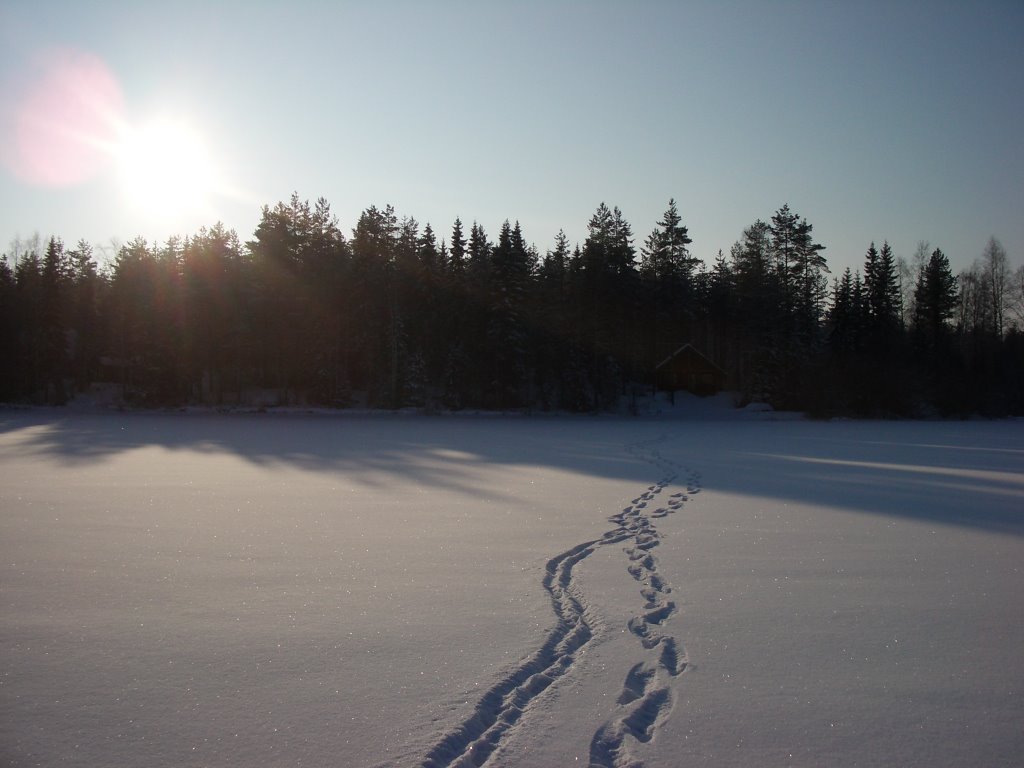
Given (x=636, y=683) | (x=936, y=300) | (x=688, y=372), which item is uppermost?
(x=936, y=300)

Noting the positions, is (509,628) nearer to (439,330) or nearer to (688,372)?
(439,330)

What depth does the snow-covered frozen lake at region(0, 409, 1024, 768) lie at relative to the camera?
3586 mm

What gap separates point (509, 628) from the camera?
17.1 feet

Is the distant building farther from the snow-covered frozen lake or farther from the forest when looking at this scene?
the snow-covered frozen lake

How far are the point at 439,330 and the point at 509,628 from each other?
4282 centimetres

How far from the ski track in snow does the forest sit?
39.9m

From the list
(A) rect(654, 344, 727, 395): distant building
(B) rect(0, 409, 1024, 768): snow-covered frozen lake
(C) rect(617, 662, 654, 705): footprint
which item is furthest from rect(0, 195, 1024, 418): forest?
(C) rect(617, 662, 654, 705): footprint

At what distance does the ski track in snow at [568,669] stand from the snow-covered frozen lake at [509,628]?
0.02 meters

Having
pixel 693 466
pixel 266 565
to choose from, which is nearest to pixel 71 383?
pixel 693 466

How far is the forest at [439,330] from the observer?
46.1 m

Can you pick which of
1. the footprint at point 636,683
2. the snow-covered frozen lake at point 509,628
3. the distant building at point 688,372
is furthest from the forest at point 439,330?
the footprint at point 636,683

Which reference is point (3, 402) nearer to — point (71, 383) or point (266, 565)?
point (71, 383)

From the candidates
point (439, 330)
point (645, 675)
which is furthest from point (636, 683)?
point (439, 330)

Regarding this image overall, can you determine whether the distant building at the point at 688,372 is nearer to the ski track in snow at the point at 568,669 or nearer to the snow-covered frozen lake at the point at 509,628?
the snow-covered frozen lake at the point at 509,628
